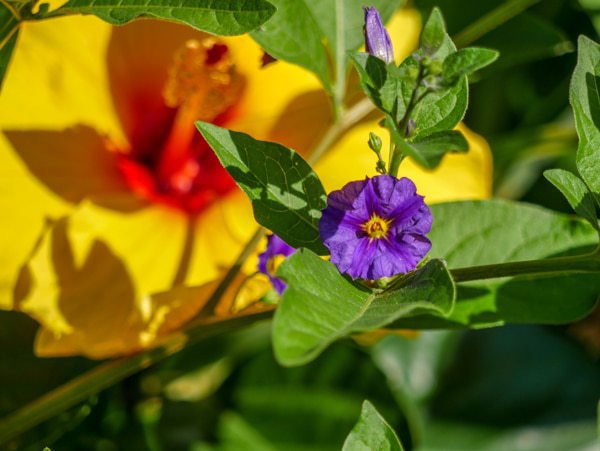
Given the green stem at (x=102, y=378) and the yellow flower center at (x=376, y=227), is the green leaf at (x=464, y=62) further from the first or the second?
the green stem at (x=102, y=378)

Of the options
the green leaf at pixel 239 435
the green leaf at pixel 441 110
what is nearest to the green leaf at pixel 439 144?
the green leaf at pixel 441 110

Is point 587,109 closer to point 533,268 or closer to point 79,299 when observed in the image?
point 533,268

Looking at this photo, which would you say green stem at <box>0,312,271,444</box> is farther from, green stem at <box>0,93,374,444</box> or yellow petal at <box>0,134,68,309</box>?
yellow petal at <box>0,134,68,309</box>

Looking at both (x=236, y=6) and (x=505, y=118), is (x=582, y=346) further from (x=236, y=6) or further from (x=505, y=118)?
(x=236, y=6)

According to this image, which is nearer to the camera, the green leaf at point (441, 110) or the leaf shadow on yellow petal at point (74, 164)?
the green leaf at point (441, 110)

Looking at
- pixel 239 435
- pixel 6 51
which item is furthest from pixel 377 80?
pixel 239 435

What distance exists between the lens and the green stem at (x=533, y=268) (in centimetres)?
66

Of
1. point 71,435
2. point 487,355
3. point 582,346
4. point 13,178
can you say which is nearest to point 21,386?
point 71,435

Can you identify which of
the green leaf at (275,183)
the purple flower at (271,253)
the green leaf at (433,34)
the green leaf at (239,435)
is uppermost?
the green leaf at (433,34)

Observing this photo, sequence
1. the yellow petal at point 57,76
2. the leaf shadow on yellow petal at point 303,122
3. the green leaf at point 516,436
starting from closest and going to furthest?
the yellow petal at point 57,76 → the leaf shadow on yellow petal at point 303,122 → the green leaf at point 516,436

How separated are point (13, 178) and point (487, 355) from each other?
29.5 inches

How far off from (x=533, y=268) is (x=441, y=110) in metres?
0.12

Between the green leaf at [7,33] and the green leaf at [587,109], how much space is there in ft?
1.36

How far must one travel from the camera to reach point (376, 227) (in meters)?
0.69
